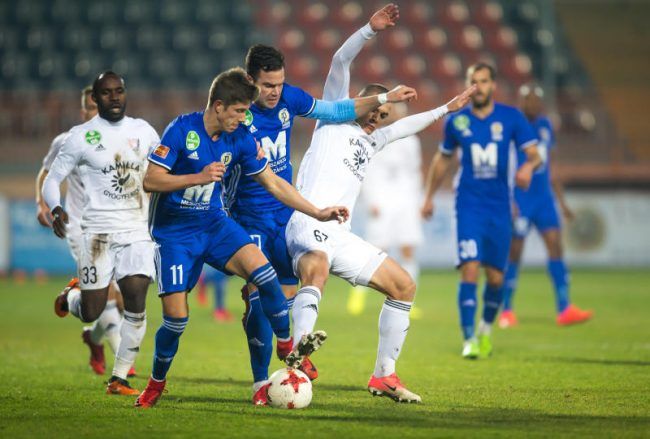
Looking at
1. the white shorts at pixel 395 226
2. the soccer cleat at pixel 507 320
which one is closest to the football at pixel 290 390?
the soccer cleat at pixel 507 320

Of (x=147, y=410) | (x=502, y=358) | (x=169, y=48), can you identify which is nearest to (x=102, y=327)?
(x=147, y=410)

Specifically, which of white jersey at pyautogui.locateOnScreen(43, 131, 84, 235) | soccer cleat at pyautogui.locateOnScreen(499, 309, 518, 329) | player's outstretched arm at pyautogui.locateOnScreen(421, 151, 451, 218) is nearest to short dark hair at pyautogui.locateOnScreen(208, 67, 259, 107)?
white jersey at pyautogui.locateOnScreen(43, 131, 84, 235)

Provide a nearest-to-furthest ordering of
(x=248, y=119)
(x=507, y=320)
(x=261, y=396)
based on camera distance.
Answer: (x=261, y=396)
(x=248, y=119)
(x=507, y=320)

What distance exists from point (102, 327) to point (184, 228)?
2.25 meters

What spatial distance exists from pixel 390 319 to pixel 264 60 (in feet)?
6.28

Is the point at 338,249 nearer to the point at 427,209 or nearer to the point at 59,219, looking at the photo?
the point at 59,219

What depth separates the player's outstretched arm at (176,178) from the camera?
6164 mm

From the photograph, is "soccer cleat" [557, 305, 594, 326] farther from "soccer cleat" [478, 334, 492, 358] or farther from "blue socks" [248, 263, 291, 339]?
"blue socks" [248, 263, 291, 339]

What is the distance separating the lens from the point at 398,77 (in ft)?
90.0

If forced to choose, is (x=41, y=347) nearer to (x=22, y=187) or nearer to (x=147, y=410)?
(x=147, y=410)

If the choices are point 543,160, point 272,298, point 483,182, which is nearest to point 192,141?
point 272,298

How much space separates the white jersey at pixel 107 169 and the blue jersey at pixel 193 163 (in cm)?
115

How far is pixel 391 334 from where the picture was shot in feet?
23.0

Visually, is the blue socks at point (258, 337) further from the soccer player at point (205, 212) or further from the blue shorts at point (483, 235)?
the blue shorts at point (483, 235)
